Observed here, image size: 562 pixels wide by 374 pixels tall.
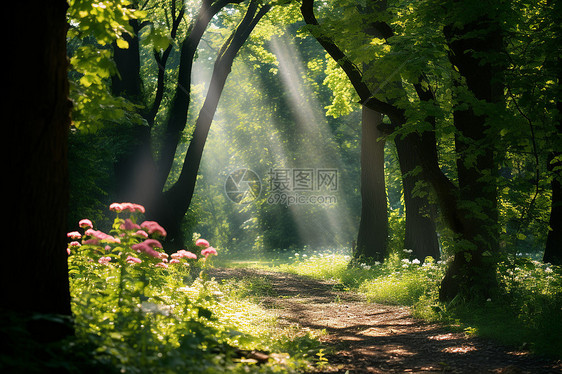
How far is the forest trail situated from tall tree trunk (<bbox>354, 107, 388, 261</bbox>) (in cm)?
497

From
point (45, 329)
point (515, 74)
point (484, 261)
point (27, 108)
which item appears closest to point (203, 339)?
point (45, 329)

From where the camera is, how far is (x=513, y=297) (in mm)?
8031

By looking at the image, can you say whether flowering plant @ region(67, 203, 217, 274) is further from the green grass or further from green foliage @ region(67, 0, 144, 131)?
the green grass

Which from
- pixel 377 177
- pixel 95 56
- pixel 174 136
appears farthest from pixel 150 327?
pixel 377 177

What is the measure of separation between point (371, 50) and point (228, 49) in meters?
9.78

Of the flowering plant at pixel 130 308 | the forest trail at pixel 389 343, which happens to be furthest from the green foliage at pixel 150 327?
the forest trail at pixel 389 343

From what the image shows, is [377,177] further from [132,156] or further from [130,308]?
[130,308]

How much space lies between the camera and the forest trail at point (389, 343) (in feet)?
18.7

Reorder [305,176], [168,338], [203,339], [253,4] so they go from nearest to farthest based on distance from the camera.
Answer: [203,339] → [168,338] → [253,4] → [305,176]

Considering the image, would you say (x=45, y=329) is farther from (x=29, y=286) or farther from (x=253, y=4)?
(x=253, y=4)

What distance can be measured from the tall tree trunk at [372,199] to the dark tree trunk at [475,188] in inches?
289

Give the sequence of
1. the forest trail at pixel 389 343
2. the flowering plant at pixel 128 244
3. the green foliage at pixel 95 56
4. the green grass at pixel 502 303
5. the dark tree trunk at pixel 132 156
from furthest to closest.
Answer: the dark tree trunk at pixel 132 156, the green grass at pixel 502 303, the forest trail at pixel 389 343, the green foliage at pixel 95 56, the flowering plant at pixel 128 244

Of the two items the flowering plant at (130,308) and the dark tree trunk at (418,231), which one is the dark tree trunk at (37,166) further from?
the dark tree trunk at (418,231)

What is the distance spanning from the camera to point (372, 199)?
1664 centimetres
